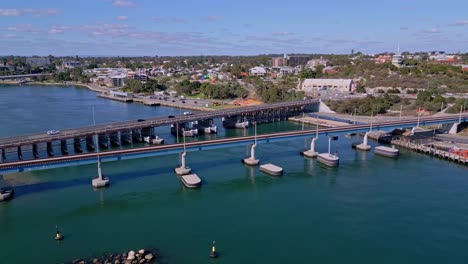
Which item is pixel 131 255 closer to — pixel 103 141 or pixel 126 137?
pixel 103 141

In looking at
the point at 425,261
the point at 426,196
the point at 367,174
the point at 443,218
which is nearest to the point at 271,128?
the point at 367,174

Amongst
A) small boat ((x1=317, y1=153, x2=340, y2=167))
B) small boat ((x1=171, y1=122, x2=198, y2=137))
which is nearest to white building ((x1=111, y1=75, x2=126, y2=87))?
small boat ((x1=171, y1=122, x2=198, y2=137))

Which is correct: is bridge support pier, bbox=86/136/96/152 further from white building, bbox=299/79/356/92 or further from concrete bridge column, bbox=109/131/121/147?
white building, bbox=299/79/356/92

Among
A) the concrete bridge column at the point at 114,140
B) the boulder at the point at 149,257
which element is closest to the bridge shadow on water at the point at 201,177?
the concrete bridge column at the point at 114,140

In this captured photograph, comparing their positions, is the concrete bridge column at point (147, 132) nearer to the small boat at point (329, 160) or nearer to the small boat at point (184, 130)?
the small boat at point (184, 130)

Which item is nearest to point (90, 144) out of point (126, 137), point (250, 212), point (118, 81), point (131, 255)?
point (126, 137)

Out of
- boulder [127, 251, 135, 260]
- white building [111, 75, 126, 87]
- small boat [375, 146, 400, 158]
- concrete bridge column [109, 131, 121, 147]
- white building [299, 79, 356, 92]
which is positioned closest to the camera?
boulder [127, 251, 135, 260]
